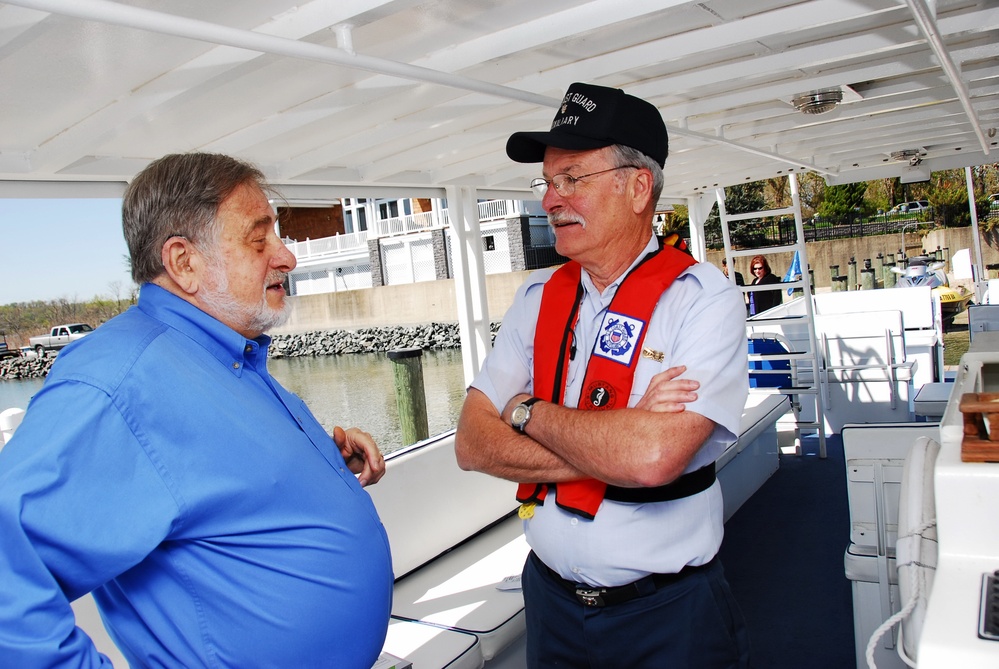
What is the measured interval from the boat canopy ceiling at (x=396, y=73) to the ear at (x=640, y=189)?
0.76 meters

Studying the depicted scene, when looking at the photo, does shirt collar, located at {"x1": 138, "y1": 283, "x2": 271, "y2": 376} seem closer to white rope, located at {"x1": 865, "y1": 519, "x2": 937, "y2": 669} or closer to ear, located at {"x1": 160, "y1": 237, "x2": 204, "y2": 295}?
ear, located at {"x1": 160, "y1": 237, "x2": 204, "y2": 295}

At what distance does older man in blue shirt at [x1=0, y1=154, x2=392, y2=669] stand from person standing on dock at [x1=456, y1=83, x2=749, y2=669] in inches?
17.2

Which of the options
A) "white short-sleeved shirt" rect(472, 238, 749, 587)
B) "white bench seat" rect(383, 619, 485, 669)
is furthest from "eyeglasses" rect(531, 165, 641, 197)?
"white bench seat" rect(383, 619, 485, 669)


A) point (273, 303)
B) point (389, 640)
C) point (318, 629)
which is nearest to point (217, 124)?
point (273, 303)

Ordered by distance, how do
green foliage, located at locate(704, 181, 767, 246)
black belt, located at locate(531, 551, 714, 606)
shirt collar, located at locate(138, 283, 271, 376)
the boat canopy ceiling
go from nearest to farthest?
shirt collar, located at locate(138, 283, 271, 376)
black belt, located at locate(531, 551, 714, 606)
the boat canopy ceiling
green foliage, located at locate(704, 181, 767, 246)

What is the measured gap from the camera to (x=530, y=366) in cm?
208

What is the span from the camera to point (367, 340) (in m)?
19.8

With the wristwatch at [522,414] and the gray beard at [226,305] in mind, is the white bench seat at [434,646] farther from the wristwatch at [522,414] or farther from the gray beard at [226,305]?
the gray beard at [226,305]

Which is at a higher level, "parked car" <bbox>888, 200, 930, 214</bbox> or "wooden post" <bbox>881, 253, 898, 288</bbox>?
"parked car" <bbox>888, 200, 930, 214</bbox>

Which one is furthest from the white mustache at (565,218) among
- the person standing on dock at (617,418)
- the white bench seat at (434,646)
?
the white bench seat at (434,646)

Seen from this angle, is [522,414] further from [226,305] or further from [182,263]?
[182,263]

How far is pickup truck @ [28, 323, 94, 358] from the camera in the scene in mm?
3334

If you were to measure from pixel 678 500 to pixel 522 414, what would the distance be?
1.31 ft

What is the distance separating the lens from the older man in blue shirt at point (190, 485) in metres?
1.09
